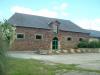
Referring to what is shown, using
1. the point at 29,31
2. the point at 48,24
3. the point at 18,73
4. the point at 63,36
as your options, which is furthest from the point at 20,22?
the point at 18,73

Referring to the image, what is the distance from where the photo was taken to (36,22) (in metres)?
37.8

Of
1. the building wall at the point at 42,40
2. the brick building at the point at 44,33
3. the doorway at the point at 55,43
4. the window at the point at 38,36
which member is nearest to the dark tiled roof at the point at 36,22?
the brick building at the point at 44,33

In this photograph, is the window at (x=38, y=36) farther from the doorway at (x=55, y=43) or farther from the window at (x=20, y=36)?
the doorway at (x=55, y=43)

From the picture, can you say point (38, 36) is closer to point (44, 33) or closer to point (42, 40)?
point (42, 40)

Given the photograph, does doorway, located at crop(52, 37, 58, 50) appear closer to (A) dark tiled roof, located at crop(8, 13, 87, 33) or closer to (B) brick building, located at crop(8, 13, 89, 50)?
(B) brick building, located at crop(8, 13, 89, 50)

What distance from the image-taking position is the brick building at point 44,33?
1407 inches

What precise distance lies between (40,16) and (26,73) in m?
30.2

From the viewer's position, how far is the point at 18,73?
10438 millimetres

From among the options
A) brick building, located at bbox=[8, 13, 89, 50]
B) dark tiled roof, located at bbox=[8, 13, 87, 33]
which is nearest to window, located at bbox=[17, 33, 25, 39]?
brick building, located at bbox=[8, 13, 89, 50]

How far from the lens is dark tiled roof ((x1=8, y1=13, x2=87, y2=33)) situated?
117 ft

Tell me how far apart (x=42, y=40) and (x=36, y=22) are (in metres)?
2.77

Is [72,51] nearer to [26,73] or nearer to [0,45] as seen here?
[26,73]

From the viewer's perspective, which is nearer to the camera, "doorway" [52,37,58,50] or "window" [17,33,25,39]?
"window" [17,33,25,39]

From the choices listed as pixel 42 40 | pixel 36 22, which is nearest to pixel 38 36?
pixel 42 40
